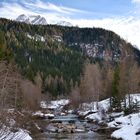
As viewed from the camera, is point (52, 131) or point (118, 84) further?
point (118, 84)

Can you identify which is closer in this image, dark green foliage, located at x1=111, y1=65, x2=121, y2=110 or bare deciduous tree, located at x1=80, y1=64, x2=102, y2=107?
dark green foliage, located at x1=111, y1=65, x2=121, y2=110

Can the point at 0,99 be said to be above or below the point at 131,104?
above

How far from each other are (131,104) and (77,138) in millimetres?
22132

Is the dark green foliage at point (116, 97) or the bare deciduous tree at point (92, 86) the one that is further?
the bare deciduous tree at point (92, 86)

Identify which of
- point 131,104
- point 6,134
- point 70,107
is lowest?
point 70,107

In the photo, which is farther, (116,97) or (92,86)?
(92,86)

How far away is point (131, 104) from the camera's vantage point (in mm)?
62750

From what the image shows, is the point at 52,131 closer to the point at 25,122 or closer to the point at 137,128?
the point at 25,122

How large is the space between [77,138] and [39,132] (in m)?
6.95

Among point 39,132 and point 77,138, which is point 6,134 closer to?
point 77,138

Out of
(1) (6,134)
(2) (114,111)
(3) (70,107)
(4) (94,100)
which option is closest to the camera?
(1) (6,134)

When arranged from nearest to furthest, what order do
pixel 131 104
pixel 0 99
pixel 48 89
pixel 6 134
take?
pixel 6 134, pixel 0 99, pixel 131 104, pixel 48 89

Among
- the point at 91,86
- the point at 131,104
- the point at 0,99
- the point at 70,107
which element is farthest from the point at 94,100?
the point at 0,99

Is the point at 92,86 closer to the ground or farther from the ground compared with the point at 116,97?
closer to the ground
